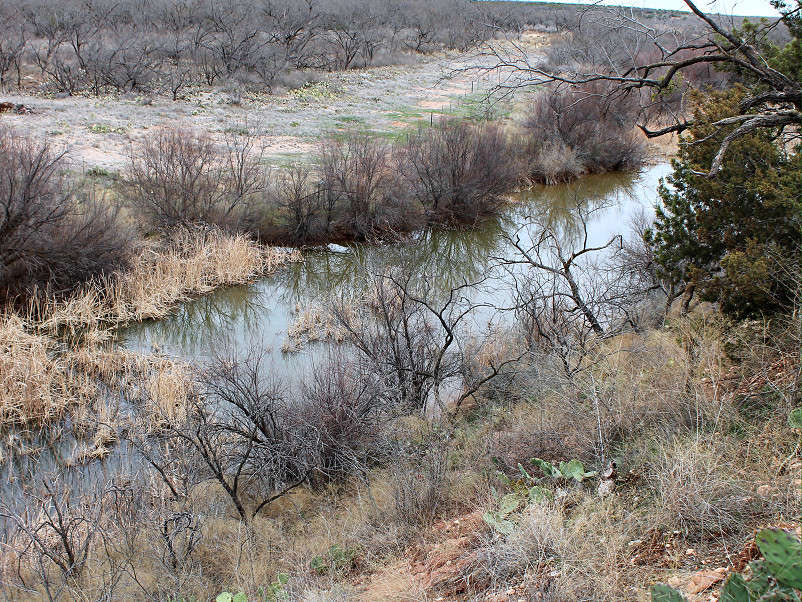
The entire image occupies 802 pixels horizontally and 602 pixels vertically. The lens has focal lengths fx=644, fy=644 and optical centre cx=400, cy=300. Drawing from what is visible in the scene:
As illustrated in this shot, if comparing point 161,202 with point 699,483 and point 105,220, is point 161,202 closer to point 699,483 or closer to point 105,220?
point 105,220

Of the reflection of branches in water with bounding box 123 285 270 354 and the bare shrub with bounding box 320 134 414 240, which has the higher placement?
the bare shrub with bounding box 320 134 414 240

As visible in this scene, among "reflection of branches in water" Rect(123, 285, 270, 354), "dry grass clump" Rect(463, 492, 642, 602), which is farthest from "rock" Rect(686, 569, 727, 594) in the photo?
"reflection of branches in water" Rect(123, 285, 270, 354)

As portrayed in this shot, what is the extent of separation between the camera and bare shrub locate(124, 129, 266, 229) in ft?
49.5

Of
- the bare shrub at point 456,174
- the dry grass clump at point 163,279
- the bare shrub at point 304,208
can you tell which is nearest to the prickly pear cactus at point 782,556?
the dry grass clump at point 163,279

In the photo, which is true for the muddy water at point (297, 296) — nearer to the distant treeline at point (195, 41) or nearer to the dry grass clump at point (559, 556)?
the dry grass clump at point (559, 556)

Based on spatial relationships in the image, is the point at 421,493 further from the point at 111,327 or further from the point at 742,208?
the point at 111,327

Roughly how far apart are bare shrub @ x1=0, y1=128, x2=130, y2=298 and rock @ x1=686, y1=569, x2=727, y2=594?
37.7 feet

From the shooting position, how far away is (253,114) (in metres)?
25.5

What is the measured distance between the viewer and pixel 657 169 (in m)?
24.4

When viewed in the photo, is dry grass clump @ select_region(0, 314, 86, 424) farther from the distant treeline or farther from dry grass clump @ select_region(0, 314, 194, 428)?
the distant treeline

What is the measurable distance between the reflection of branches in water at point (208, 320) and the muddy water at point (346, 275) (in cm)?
2

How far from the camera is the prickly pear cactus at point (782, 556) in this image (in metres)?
Answer: 2.37

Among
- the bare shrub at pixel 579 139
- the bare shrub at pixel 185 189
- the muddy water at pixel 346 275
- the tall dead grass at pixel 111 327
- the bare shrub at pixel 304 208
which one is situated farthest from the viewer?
the bare shrub at pixel 579 139

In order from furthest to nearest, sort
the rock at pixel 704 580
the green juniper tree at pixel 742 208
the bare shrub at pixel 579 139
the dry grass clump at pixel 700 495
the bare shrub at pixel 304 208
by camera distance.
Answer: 1. the bare shrub at pixel 579 139
2. the bare shrub at pixel 304 208
3. the green juniper tree at pixel 742 208
4. the dry grass clump at pixel 700 495
5. the rock at pixel 704 580
